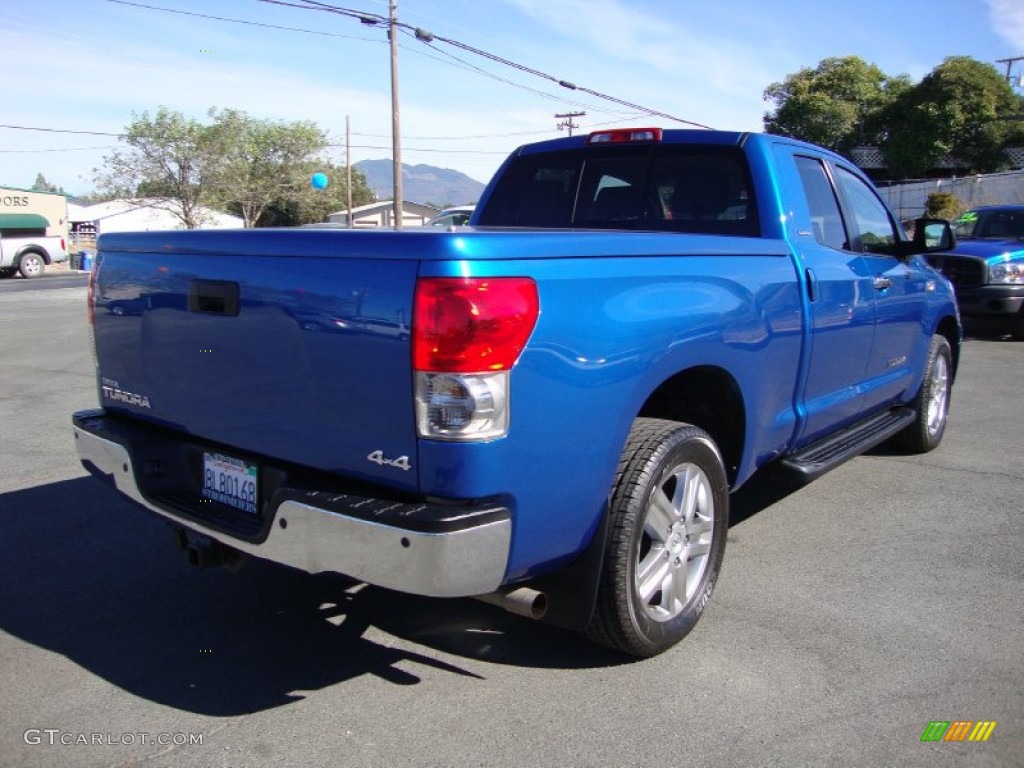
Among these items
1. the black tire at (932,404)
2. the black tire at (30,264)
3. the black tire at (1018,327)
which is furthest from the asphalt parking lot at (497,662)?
the black tire at (30,264)

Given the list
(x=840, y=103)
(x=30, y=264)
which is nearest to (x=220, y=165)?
(x=30, y=264)

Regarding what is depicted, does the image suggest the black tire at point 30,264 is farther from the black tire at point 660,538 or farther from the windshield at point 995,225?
the black tire at point 660,538

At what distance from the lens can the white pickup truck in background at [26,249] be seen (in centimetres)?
3011

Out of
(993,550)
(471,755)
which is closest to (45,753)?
(471,755)

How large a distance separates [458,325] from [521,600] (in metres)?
0.96

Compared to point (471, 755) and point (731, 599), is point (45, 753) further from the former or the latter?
point (731, 599)

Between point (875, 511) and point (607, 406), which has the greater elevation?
point (607, 406)

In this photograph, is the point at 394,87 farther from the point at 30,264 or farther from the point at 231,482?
the point at 231,482

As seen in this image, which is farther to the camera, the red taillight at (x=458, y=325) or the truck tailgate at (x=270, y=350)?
the truck tailgate at (x=270, y=350)

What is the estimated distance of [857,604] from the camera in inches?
149

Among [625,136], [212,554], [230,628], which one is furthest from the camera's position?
[625,136]

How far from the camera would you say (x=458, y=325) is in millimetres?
2418

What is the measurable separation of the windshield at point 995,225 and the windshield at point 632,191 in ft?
33.5

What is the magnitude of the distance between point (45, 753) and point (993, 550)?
422cm
